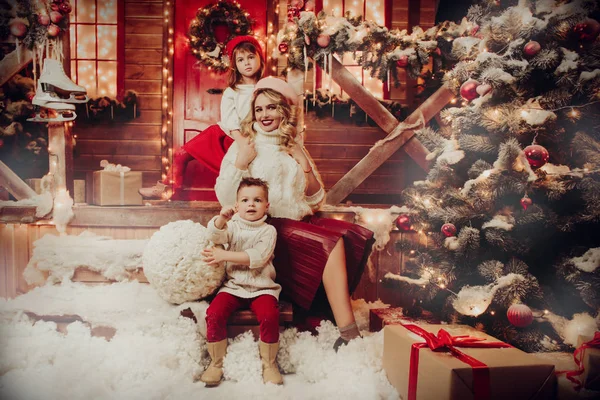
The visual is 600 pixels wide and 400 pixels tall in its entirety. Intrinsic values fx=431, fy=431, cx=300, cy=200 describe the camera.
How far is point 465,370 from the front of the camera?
161cm

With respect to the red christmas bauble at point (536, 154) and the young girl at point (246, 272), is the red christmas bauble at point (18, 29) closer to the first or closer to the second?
the young girl at point (246, 272)

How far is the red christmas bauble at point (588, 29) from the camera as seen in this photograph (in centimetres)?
211

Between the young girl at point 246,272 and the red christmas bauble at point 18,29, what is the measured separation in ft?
7.05

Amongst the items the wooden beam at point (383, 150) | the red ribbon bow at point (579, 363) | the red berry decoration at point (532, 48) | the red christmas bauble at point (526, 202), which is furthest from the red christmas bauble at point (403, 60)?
the red ribbon bow at point (579, 363)

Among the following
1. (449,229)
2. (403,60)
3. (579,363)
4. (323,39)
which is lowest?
(579,363)

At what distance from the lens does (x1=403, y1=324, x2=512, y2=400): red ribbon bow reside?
1.61 meters

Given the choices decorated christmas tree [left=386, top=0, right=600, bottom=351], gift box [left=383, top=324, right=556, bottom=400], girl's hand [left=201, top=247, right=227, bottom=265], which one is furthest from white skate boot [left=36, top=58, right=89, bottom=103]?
gift box [left=383, top=324, right=556, bottom=400]

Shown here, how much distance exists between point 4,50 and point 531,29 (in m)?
5.04

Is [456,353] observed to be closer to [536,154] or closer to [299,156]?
[536,154]

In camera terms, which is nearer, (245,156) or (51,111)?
(245,156)

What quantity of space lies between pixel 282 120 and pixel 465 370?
170 centimetres

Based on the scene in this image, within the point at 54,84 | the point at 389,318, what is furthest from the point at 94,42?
the point at 389,318

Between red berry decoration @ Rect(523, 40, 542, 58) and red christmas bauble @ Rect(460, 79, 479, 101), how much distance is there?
0.94ft

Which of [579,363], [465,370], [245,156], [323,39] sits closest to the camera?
[465,370]
